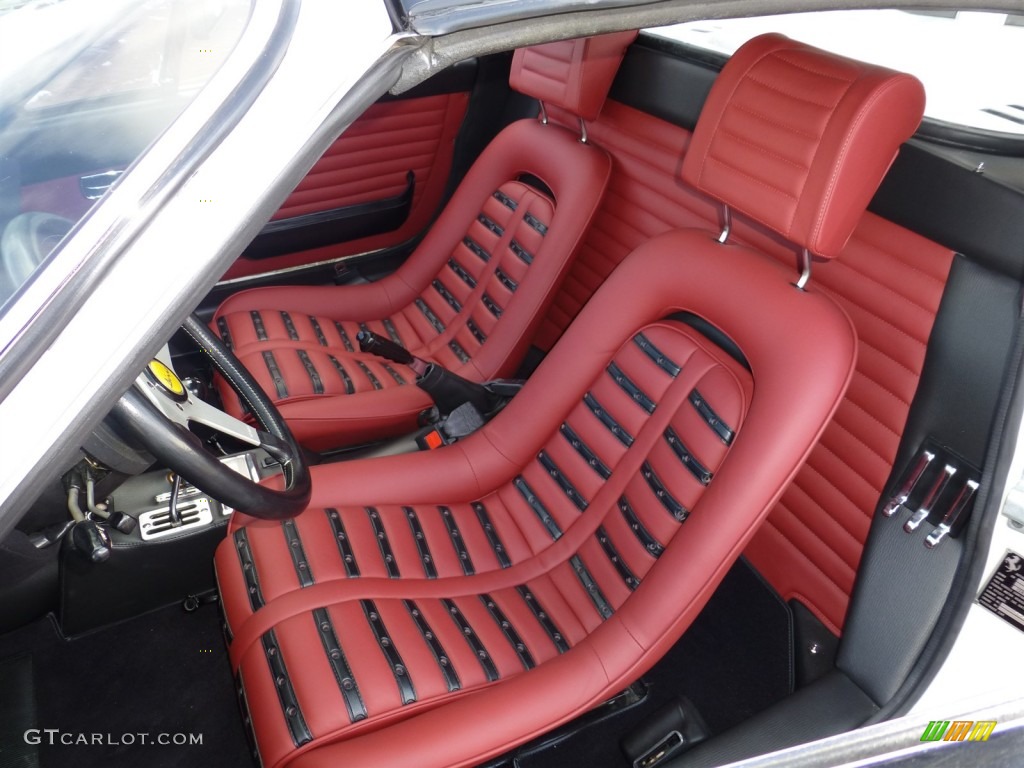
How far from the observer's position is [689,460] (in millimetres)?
1330

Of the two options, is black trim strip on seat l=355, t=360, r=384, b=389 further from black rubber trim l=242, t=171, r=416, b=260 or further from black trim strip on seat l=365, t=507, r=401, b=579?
black rubber trim l=242, t=171, r=416, b=260

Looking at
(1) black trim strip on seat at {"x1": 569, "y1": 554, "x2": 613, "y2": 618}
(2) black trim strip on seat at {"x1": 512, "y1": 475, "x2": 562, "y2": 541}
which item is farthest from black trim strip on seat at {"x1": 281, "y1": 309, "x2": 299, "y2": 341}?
(1) black trim strip on seat at {"x1": 569, "y1": 554, "x2": 613, "y2": 618}

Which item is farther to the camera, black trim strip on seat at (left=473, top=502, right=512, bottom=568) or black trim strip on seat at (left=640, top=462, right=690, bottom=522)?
black trim strip on seat at (left=473, top=502, right=512, bottom=568)

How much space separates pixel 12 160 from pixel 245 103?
0.31m

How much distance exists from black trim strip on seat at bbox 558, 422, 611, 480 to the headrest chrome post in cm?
46

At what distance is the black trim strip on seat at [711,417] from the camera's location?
4.23 feet

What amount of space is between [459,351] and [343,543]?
2.63ft

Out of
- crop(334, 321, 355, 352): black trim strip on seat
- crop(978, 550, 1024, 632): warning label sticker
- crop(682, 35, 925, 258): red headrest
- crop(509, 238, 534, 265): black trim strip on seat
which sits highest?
crop(334, 321, 355, 352): black trim strip on seat

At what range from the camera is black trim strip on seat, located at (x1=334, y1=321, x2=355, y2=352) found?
6.86 ft

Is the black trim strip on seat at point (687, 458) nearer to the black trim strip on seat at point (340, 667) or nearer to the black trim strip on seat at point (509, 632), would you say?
the black trim strip on seat at point (509, 632)

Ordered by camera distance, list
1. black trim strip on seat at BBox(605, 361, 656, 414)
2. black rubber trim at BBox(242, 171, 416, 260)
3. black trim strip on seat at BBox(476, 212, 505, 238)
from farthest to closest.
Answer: black rubber trim at BBox(242, 171, 416, 260) → black trim strip on seat at BBox(476, 212, 505, 238) → black trim strip on seat at BBox(605, 361, 656, 414)

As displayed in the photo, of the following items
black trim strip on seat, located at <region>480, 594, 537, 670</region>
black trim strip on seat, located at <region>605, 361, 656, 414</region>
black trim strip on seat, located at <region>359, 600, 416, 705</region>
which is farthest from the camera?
black trim strip on seat, located at <region>605, 361, 656, 414</region>

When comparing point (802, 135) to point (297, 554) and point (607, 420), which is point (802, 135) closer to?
point (607, 420)

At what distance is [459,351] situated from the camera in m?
2.11
